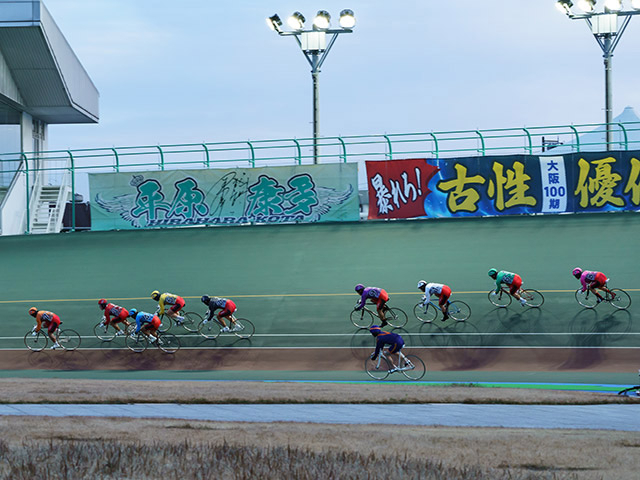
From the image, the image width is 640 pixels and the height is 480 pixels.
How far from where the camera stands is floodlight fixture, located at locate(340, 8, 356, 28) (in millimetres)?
25234

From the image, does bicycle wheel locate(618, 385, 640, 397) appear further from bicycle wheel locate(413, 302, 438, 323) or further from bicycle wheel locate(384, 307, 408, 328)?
bicycle wheel locate(413, 302, 438, 323)

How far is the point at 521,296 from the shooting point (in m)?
18.2

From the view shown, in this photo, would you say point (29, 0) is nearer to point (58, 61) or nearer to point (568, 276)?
point (58, 61)

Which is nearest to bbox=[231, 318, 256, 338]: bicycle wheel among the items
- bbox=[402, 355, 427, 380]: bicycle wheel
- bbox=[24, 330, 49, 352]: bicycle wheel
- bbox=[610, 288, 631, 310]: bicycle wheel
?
bbox=[402, 355, 427, 380]: bicycle wheel

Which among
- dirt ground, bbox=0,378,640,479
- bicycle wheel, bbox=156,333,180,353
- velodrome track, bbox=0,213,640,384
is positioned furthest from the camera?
bicycle wheel, bbox=156,333,180,353

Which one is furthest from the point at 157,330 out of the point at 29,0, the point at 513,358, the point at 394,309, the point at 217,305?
the point at 29,0

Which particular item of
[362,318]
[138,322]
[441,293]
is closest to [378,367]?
[362,318]

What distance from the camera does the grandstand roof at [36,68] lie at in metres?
29.5

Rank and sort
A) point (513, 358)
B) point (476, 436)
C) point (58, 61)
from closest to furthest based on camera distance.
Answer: point (476, 436)
point (513, 358)
point (58, 61)

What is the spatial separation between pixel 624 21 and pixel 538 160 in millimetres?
5397

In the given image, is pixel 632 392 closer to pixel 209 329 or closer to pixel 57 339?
pixel 209 329

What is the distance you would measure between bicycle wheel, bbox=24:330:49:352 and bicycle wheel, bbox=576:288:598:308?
12543 millimetres

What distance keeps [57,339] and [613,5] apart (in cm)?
1998

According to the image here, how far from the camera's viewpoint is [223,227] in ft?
89.3
